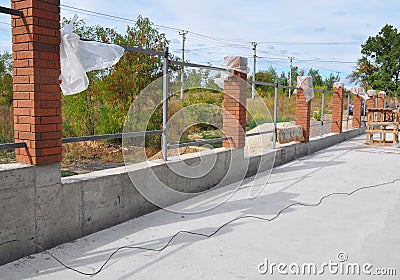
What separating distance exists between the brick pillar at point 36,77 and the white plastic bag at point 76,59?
13cm

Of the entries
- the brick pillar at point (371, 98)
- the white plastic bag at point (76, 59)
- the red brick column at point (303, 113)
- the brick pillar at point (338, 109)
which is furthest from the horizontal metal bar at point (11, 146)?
the brick pillar at point (371, 98)

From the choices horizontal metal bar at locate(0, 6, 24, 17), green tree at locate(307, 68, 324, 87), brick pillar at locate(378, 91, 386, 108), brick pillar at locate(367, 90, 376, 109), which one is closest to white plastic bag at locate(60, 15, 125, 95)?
horizontal metal bar at locate(0, 6, 24, 17)

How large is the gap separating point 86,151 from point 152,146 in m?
1.46

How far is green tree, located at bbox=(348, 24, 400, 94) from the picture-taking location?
24906 mm

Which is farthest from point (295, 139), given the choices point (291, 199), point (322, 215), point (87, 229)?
point (87, 229)

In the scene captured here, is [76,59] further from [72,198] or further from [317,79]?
[317,79]

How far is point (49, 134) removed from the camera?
10.3ft

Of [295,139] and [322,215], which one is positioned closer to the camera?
[322,215]

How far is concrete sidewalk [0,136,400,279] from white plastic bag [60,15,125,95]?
1391 millimetres

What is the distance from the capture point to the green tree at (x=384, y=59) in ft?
81.7

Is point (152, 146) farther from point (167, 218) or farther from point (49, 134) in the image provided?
point (49, 134)

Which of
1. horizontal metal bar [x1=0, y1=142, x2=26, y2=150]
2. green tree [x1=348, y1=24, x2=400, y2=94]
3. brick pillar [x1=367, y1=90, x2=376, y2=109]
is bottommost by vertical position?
horizontal metal bar [x1=0, y1=142, x2=26, y2=150]

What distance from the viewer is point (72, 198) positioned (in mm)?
3355

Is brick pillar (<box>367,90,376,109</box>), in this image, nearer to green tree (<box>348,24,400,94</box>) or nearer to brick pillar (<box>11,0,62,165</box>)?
green tree (<box>348,24,400,94</box>)
